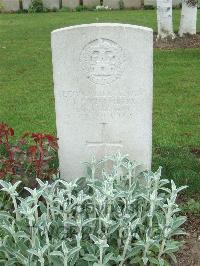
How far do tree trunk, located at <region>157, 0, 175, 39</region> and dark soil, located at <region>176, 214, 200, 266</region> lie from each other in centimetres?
706

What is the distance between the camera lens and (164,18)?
11289mm

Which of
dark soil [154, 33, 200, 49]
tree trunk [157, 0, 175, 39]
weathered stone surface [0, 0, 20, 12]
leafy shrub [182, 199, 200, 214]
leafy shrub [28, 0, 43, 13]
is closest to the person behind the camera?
leafy shrub [182, 199, 200, 214]

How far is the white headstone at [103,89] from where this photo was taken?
456 cm

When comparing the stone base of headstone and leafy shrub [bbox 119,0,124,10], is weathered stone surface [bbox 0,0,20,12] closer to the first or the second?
the stone base of headstone

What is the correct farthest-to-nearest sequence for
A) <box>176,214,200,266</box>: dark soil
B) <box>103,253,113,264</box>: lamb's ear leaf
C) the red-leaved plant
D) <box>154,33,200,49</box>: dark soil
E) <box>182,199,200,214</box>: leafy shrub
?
<box>154,33,200,49</box>: dark soil
<box>182,199,200,214</box>: leafy shrub
the red-leaved plant
<box>176,214,200,266</box>: dark soil
<box>103,253,113,264</box>: lamb's ear leaf

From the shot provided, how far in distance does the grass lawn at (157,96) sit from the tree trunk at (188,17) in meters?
0.97

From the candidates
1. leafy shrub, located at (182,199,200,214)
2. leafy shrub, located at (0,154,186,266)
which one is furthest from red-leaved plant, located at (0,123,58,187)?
leafy shrub, located at (182,199,200,214)

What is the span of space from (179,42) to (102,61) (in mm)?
7250

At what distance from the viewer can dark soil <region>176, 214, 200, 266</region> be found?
13.8 ft

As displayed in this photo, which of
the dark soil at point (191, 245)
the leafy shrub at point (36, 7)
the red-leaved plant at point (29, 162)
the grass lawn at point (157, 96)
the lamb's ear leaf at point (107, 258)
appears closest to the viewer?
the lamb's ear leaf at point (107, 258)

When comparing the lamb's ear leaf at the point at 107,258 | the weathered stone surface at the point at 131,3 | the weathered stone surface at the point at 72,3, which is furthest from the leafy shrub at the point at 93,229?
the weathered stone surface at the point at 72,3

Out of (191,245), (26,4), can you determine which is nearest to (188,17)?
(26,4)

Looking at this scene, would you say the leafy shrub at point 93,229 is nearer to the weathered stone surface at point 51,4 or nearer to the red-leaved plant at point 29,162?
the red-leaved plant at point 29,162

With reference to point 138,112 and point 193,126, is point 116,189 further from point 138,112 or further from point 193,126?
point 193,126
